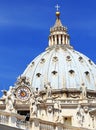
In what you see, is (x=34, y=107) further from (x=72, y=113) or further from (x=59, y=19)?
(x=59, y=19)

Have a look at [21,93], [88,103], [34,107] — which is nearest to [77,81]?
[88,103]

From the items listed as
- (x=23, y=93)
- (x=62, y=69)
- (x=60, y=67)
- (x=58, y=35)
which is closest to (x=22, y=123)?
(x=23, y=93)

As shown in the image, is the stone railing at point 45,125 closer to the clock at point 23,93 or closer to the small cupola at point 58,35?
the clock at point 23,93

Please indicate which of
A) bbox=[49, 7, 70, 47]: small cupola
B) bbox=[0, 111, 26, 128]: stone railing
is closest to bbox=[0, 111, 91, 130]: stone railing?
bbox=[0, 111, 26, 128]: stone railing

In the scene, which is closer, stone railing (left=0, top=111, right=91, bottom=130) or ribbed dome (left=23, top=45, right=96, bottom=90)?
stone railing (left=0, top=111, right=91, bottom=130)

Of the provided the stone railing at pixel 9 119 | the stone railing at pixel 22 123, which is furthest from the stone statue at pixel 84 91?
the stone railing at pixel 9 119

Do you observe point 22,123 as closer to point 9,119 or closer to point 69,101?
point 9,119

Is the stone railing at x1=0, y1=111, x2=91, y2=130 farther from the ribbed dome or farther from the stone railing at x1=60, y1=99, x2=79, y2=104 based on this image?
the ribbed dome

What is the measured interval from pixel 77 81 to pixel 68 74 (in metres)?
3.77

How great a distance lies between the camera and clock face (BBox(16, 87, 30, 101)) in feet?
303

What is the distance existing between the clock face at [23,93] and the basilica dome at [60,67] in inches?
852

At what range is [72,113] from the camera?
103000 mm

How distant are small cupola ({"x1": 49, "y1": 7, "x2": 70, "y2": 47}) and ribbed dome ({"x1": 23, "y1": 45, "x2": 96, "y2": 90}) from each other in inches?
59.1

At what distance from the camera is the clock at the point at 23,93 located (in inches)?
3634
